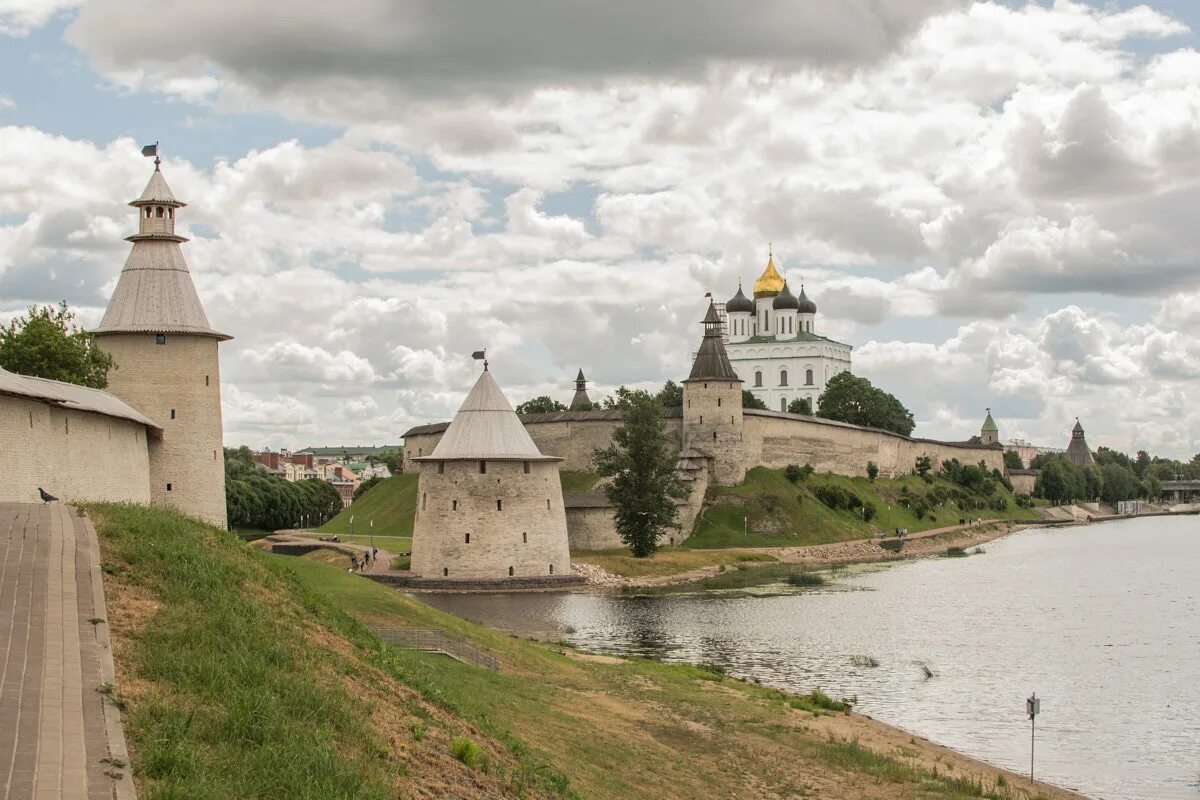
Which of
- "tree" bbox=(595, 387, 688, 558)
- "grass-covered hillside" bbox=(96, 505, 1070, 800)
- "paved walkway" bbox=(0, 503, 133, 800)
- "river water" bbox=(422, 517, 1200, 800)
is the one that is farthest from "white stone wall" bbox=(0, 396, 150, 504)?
"tree" bbox=(595, 387, 688, 558)

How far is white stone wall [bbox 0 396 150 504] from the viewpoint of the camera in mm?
18934

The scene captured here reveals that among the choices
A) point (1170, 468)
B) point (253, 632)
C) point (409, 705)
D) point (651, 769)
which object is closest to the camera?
point (253, 632)

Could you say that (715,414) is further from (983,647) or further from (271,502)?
(983,647)

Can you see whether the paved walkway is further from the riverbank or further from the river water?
the riverbank

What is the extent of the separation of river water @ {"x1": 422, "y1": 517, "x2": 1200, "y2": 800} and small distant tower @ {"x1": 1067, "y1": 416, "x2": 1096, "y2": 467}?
89820mm

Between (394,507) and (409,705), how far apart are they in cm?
5312

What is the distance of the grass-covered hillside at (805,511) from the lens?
Answer: 2260 inches

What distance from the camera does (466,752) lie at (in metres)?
9.62

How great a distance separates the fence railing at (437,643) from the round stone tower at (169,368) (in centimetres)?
1053

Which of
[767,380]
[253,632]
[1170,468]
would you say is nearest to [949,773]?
[253,632]

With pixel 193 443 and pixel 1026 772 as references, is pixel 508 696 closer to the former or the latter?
pixel 1026 772

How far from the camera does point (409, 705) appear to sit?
10.4 meters

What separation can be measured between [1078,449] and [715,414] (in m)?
87.3

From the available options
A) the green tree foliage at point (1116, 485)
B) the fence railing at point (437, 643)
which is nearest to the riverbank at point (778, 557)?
the fence railing at point (437, 643)
